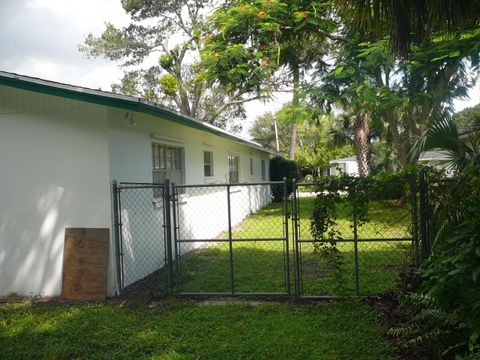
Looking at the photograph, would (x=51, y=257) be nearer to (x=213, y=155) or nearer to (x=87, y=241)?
(x=87, y=241)

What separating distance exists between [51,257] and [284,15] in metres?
7.48

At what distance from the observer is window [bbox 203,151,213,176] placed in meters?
11.5

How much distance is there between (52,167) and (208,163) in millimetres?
6091

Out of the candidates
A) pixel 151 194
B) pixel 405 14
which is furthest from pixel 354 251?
pixel 151 194

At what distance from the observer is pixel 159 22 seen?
2392cm

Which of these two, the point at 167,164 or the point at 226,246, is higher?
the point at 167,164

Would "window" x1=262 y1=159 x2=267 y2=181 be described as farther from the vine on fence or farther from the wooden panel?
the vine on fence

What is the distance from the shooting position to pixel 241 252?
340 inches

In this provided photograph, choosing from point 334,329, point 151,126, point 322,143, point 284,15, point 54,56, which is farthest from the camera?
point 322,143

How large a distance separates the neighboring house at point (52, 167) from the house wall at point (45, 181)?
0.6 inches

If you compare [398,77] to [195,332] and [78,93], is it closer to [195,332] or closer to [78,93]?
[78,93]

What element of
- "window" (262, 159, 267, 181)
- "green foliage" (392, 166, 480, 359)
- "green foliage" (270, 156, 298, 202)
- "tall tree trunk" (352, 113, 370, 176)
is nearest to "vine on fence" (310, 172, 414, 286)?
"green foliage" (392, 166, 480, 359)

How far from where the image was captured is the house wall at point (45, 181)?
5867 millimetres

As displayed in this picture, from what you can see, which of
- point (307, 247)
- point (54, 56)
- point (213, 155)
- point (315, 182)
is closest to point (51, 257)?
point (315, 182)
